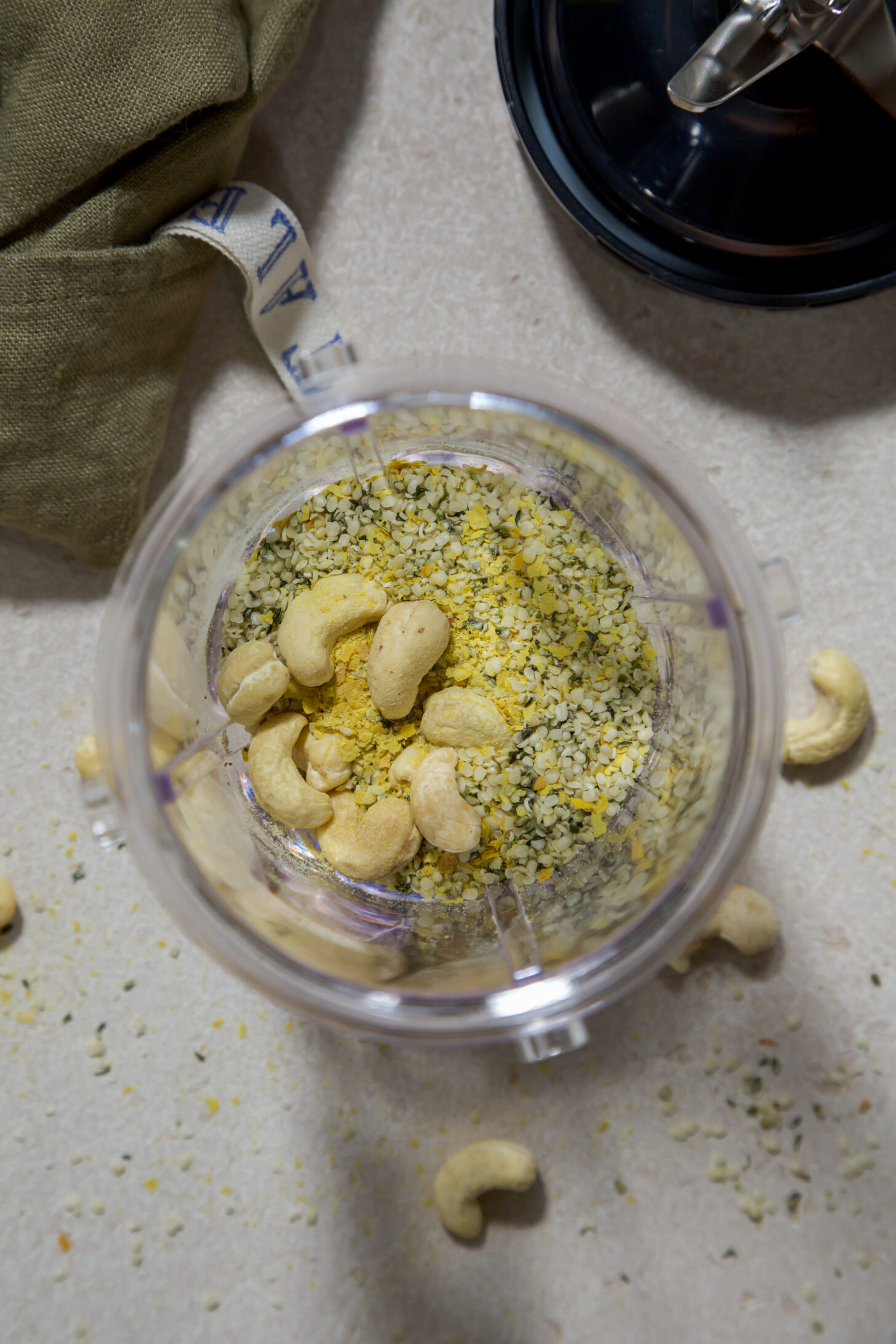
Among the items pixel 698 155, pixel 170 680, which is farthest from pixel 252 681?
pixel 698 155

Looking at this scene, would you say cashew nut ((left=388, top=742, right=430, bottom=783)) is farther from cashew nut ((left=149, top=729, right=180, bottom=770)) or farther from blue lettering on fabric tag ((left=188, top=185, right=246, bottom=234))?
blue lettering on fabric tag ((left=188, top=185, right=246, bottom=234))

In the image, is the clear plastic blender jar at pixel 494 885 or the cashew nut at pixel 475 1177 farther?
the cashew nut at pixel 475 1177

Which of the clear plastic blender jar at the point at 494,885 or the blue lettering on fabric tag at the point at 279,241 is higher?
the blue lettering on fabric tag at the point at 279,241

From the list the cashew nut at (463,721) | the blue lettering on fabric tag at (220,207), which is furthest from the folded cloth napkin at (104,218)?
the cashew nut at (463,721)

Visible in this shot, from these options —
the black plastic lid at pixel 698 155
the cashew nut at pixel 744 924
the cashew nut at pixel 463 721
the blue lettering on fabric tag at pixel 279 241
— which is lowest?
the cashew nut at pixel 744 924

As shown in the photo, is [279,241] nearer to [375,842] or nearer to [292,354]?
[292,354]

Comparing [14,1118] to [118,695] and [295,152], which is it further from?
[295,152]

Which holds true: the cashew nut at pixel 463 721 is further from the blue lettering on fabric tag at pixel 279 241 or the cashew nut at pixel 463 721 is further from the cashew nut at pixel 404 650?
the blue lettering on fabric tag at pixel 279 241
